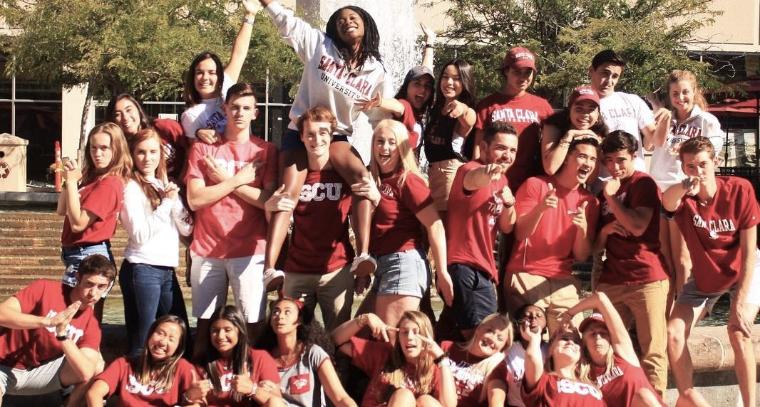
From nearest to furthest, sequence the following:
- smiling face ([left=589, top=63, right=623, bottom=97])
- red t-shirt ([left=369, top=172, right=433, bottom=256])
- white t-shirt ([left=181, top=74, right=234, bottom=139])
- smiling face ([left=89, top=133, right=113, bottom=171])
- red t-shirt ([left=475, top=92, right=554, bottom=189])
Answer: smiling face ([left=89, top=133, right=113, bottom=171]) → red t-shirt ([left=369, top=172, right=433, bottom=256]) → white t-shirt ([left=181, top=74, right=234, bottom=139]) → red t-shirt ([left=475, top=92, right=554, bottom=189]) → smiling face ([left=589, top=63, right=623, bottom=97])

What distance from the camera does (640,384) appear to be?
636cm

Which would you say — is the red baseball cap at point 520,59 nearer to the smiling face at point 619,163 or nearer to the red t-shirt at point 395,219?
the smiling face at point 619,163

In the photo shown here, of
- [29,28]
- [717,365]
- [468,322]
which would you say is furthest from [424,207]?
[29,28]

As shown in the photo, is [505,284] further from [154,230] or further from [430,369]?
[154,230]

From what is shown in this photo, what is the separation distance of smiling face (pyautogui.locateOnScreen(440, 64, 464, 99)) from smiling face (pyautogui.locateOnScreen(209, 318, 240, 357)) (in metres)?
2.33

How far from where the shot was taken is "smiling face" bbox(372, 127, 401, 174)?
684 cm

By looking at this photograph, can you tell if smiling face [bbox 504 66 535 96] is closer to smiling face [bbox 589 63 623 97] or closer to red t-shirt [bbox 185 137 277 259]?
smiling face [bbox 589 63 623 97]

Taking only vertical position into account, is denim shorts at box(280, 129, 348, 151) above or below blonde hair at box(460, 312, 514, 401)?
above

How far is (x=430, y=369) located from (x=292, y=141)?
1.70 m

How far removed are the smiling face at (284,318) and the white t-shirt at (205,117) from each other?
4.62 ft

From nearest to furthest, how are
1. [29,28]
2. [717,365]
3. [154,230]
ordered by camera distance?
[154,230]
[717,365]
[29,28]

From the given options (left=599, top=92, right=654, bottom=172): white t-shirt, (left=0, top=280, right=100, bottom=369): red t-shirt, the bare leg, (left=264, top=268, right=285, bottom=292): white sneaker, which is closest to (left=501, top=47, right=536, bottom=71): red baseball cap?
(left=599, top=92, right=654, bottom=172): white t-shirt

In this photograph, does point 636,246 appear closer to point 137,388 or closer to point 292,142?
point 292,142

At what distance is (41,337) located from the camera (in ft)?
21.1
